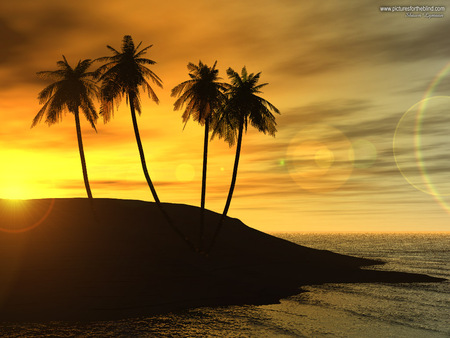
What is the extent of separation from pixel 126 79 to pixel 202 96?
27.5 feet

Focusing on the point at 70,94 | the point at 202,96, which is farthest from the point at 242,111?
the point at 70,94

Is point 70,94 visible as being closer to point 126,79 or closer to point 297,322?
point 126,79

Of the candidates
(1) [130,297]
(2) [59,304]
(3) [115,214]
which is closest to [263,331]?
(1) [130,297]

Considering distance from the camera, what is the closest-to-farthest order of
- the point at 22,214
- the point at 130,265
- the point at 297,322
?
the point at 297,322, the point at 130,265, the point at 22,214

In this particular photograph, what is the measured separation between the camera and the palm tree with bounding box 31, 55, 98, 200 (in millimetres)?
47625

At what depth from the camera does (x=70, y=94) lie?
4747 cm

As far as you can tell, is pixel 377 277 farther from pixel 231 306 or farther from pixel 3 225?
pixel 3 225

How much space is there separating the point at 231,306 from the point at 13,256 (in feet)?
→ 78.2

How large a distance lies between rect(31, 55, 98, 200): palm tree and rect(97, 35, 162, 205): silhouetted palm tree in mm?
3363

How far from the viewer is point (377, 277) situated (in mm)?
58562

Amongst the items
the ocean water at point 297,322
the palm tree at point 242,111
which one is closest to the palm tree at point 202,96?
the palm tree at point 242,111

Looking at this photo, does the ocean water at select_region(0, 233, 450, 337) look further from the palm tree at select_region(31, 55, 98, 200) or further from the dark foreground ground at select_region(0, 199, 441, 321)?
the palm tree at select_region(31, 55, 98, 200)

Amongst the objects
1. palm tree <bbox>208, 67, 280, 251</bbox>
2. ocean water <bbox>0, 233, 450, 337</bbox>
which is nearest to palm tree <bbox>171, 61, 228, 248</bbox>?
palm tree <bbox>208, 67, 280, 251</bbox>

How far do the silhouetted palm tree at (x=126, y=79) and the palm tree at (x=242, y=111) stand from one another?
27.2 feet
